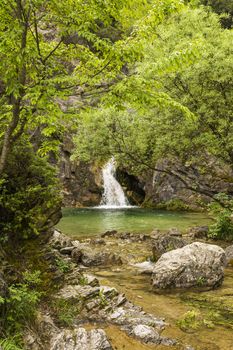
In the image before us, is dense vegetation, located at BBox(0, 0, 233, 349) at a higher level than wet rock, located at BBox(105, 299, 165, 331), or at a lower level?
higher

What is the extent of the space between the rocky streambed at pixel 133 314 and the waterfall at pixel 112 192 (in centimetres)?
3235

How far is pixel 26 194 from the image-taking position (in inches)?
354

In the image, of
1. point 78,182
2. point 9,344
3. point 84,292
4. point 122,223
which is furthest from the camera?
point 78,182

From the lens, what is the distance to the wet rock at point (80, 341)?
6660 millimetres

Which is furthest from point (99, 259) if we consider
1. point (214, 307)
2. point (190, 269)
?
point (214, 307)

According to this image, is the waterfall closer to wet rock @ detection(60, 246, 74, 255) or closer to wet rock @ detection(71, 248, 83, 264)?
wet rock @ detection(60, 246, 74, 255)

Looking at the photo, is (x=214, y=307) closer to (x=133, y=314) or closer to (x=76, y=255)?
(x=133, y=314)

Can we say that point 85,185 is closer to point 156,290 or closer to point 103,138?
point 103,138

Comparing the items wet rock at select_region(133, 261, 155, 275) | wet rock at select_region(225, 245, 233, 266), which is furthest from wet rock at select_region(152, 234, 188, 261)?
wet rock at select_region(225, 245, 233, 266)

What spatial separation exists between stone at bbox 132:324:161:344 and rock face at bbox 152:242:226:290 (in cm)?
370

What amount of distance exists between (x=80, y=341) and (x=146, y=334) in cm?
170

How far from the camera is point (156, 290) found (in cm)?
1162

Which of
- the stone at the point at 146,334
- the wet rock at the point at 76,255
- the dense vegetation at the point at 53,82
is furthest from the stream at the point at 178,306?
the dense vegetation at the point at 53,82

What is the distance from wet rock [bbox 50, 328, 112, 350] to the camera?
6.66 m
